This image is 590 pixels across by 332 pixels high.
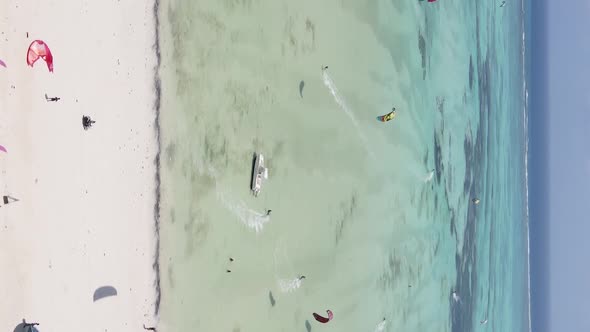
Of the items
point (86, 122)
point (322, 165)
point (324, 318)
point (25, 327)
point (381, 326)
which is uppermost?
point (86, 122)

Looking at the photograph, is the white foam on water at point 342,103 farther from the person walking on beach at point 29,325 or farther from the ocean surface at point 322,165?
the person walking on beach at point 29,325

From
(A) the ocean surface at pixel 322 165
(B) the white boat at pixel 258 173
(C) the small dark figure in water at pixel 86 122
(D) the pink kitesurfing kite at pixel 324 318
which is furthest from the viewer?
(D) the pink kitesurfing kite at pixel 324 318

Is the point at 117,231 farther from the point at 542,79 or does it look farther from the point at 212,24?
the point at 542,79

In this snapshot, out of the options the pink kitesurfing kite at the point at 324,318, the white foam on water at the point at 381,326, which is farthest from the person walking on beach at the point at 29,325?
the white foam on water at the point at 381,326

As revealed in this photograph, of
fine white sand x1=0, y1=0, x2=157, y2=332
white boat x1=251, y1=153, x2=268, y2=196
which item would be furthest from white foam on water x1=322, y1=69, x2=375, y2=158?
fine white sand x1=0, y1=0, x2=157, y2=332

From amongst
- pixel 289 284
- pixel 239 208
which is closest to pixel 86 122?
pixel 239 208

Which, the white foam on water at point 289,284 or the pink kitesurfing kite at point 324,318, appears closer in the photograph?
the white foam on water at point 289,284

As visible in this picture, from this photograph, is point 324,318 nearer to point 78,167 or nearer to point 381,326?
point 381,326
